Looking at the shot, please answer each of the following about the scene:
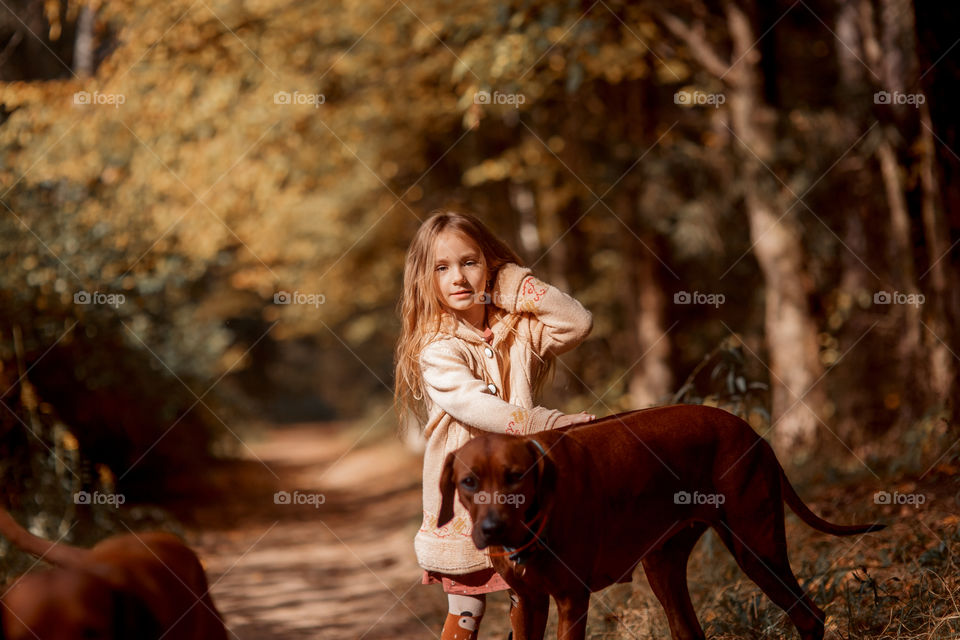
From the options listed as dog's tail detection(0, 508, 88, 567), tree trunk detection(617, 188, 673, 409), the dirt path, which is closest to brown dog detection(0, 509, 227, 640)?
dog's tail detection(0, 508, 88, 567)

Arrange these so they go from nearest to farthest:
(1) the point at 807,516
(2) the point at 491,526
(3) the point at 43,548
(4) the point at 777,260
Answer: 1. (3) the point at 43,548
2. (2) the point at 491,526
3. (1) the point at 807,516
4. (4) the point at 777,260

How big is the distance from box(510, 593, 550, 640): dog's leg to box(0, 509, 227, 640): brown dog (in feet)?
2.74

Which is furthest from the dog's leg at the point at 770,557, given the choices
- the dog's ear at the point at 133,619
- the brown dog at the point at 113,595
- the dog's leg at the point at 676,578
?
the dog's ear at the point at 133,619

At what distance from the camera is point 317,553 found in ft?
28.7

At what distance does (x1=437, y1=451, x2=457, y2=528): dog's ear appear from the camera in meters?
2.56

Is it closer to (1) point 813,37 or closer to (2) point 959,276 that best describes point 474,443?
(2) point 959,276

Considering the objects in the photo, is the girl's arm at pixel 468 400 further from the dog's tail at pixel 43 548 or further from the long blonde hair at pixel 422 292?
the dog's tail at pixel 43 548

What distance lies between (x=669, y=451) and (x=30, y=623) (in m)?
1.73

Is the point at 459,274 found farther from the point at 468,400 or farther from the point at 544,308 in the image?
the point at 468,400

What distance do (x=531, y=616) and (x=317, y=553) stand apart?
6.53m

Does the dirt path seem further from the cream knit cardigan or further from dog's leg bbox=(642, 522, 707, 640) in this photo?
dog's leg bbox=(642, 522, 707, 640)

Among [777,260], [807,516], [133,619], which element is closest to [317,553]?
[777,260]

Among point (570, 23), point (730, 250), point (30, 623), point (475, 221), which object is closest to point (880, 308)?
point (730, 250)

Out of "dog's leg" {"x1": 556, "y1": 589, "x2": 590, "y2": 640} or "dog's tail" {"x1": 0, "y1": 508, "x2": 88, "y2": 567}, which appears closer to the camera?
"dog's tail" {"x1": 0, "y1": 508, "x2": 88, "y2": 567}
